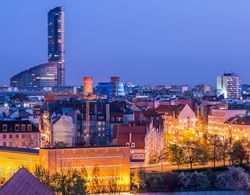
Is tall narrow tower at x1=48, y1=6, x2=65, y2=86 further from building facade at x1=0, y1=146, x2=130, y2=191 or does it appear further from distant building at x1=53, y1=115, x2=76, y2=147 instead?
building facade at x1=0, y1=146, x2=130, y2=191

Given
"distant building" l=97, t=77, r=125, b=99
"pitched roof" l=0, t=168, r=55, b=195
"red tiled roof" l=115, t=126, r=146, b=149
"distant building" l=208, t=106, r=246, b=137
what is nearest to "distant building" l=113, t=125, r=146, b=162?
"red tiled roof" l=115, t=126, r=146, b=149

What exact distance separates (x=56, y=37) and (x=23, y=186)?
79.7m

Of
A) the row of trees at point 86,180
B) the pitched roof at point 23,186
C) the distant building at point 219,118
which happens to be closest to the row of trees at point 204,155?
the row of trees at point 86,180

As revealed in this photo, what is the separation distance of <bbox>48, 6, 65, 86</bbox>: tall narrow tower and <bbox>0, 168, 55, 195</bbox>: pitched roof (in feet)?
256

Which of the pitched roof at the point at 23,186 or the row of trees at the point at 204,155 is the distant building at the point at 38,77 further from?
the pitched roof at the point at 23,186

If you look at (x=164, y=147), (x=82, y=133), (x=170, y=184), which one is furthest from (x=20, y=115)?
(x=170, y=184)

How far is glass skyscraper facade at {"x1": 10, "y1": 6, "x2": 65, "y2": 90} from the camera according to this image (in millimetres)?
82125

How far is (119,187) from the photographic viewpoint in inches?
A: 624

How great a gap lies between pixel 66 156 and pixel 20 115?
34.8 ft

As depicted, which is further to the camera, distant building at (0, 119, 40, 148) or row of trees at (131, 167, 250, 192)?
distant building at (0, 119, 40, 148)

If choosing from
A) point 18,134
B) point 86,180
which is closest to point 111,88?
point 18,134

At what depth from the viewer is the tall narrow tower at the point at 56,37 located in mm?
84875

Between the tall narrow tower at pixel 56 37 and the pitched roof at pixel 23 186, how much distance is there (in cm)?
7793

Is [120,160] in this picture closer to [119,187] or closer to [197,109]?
[119,187]
